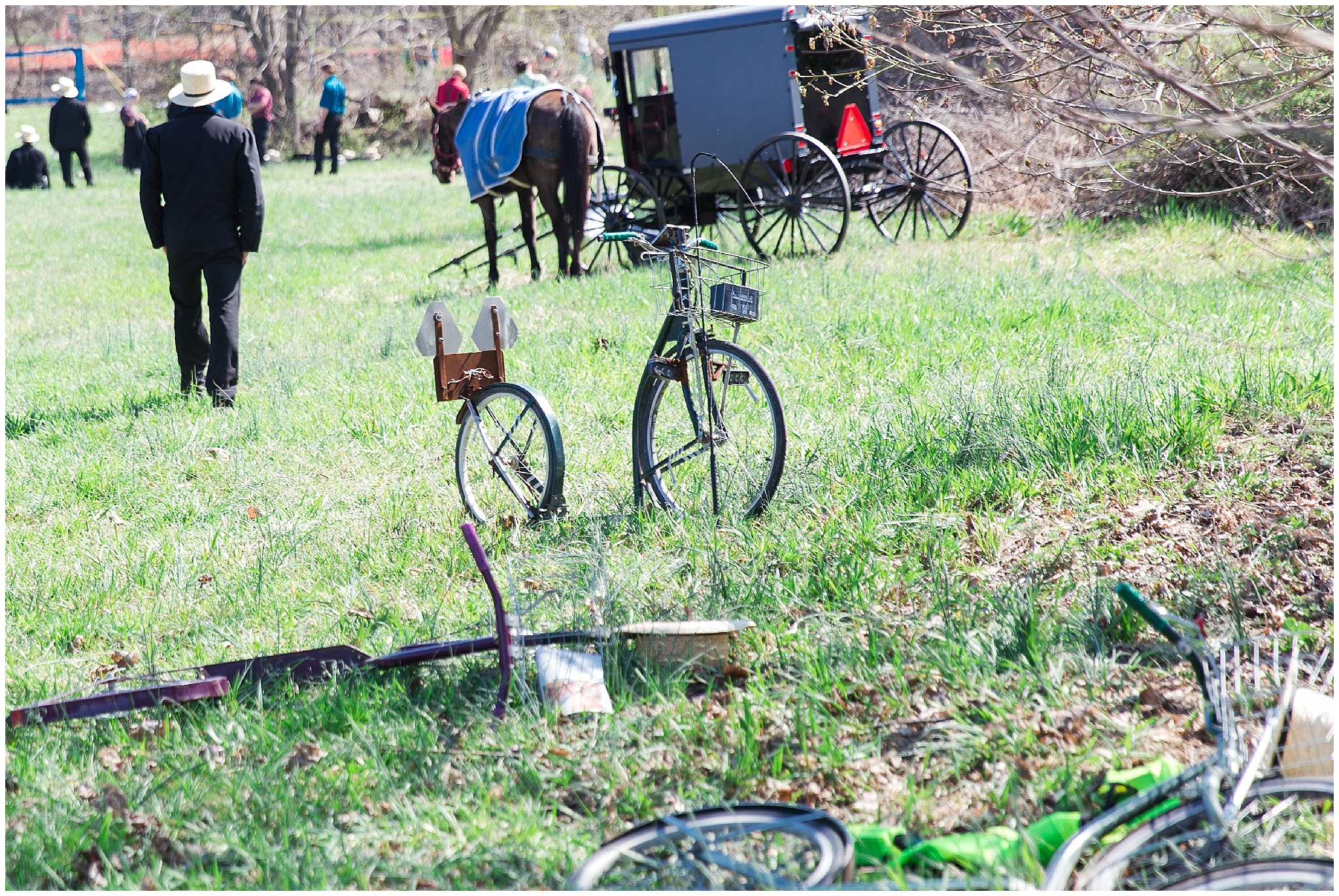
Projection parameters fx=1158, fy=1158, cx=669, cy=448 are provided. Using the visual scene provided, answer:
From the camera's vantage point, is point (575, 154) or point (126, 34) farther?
point (126, 34)

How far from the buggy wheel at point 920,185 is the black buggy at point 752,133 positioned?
0.03 meters

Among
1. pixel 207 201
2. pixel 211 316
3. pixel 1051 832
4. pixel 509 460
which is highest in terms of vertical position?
pixel 207 201

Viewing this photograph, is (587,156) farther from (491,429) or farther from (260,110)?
(260,110)

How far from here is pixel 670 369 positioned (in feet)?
14.3

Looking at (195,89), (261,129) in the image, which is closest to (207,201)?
(195,89)

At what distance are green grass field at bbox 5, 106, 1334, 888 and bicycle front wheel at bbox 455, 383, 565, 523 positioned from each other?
0.14 meters

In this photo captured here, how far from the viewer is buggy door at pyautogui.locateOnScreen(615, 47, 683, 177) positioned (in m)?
11.4

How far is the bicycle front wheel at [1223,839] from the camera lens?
7.36 ft

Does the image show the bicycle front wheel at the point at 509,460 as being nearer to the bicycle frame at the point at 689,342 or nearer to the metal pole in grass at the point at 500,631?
the bicycle frame at the point at 689,342

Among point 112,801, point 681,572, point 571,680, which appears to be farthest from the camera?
point 681,572

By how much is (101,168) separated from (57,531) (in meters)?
25.4

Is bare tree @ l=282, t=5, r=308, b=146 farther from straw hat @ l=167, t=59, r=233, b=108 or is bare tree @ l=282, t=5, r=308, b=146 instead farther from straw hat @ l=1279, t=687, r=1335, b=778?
straw hat @ l=1279, t=687, r=1335, b=778

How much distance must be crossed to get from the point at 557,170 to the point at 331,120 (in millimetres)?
15857

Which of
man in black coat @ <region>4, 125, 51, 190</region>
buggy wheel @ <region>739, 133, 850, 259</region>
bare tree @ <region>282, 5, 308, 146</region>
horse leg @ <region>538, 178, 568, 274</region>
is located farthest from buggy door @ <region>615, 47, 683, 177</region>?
bare tree @ <region>282, 5, 308, 146</region>
